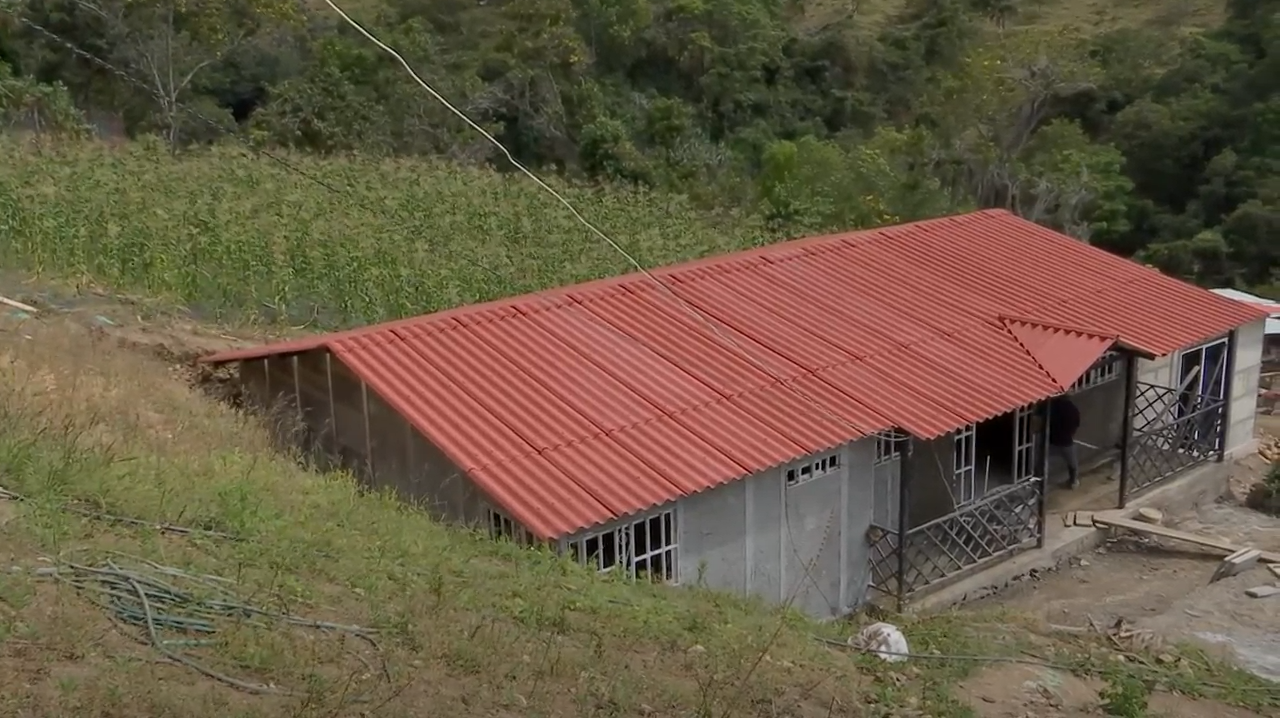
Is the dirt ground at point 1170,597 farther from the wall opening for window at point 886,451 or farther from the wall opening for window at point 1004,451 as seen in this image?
the wall opening for window at point 886,451

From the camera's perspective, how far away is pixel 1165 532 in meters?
14.4

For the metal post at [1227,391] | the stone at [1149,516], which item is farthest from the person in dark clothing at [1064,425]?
the metal post at [1227,391]

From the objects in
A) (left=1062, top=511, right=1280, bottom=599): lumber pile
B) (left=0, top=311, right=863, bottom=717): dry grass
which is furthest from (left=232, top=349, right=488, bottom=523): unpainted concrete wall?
(left=1062, top=511, right=1280, bottom=599): lumber pile

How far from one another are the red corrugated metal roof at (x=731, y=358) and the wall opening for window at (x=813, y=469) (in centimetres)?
40

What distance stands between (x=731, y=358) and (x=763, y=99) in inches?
988

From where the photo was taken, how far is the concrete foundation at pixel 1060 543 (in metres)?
12.5

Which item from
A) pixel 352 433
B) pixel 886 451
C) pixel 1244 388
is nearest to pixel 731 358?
pixel 886 451

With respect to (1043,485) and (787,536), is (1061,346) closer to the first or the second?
(1043,485)

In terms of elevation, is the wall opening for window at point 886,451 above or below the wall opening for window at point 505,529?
below

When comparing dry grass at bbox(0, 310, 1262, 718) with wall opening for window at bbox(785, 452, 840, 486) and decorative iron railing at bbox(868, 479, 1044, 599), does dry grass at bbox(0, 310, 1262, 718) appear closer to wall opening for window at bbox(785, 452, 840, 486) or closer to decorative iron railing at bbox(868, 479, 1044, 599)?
wall opening for window at bbox(785, 452, 840, 486)

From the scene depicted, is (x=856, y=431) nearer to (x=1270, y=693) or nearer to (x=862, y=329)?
(x=862, y=329)

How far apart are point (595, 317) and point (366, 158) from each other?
36.5 ft

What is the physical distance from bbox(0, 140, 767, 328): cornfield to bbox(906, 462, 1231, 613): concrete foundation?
269 inches

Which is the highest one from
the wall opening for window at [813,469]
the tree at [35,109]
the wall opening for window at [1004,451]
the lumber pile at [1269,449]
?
the tree at [35,109]
